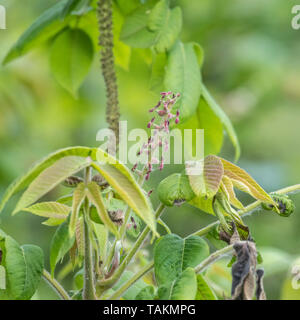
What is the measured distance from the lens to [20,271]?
0.71m

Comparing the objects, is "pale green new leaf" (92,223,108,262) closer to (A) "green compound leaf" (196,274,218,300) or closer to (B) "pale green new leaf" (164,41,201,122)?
(A) "green compound leaf" (196,274,218,300)

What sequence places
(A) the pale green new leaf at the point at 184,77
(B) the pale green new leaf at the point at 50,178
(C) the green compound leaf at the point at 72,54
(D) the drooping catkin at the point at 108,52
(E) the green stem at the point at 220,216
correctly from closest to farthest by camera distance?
(B) the pale green new leaf at the point at 50,178 < (E) the green stem at the point at 220,216 < (A) the pale green new leaf at the point at 184,77 < (D) the drooping catkin at the point at 108,52 < (C) the green compound leaf at the point at 72,54

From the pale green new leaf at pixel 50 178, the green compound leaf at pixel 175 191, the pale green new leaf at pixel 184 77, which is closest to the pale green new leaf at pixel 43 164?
the pale green new leaf at pixel 50 178

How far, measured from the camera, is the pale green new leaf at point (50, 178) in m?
0.58

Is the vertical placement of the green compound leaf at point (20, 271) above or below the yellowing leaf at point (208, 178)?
below

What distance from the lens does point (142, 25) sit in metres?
1.01

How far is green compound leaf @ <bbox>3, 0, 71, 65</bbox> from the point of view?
1.09m

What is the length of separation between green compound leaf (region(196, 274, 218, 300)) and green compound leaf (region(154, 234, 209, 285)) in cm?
2

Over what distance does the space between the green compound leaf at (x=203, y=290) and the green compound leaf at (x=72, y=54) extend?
61 cm

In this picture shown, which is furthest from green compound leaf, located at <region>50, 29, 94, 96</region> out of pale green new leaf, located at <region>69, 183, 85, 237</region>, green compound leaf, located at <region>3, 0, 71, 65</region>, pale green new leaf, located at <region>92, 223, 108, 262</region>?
pale green new leaf, located at <region>69, 183, 85, 237</region>

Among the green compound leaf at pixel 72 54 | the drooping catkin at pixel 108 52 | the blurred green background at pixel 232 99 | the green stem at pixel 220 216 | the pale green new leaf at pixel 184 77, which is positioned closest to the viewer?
the green stem at pixel 220 216

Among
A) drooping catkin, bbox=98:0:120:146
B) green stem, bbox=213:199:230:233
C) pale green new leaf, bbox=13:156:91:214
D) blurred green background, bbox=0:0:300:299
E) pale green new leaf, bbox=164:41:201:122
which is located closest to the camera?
pale green new leaf, bbox=13:156:91:214

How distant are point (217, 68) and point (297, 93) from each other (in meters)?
0.39

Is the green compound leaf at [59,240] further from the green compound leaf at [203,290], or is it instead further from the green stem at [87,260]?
the green compound leaf at [203,290]
